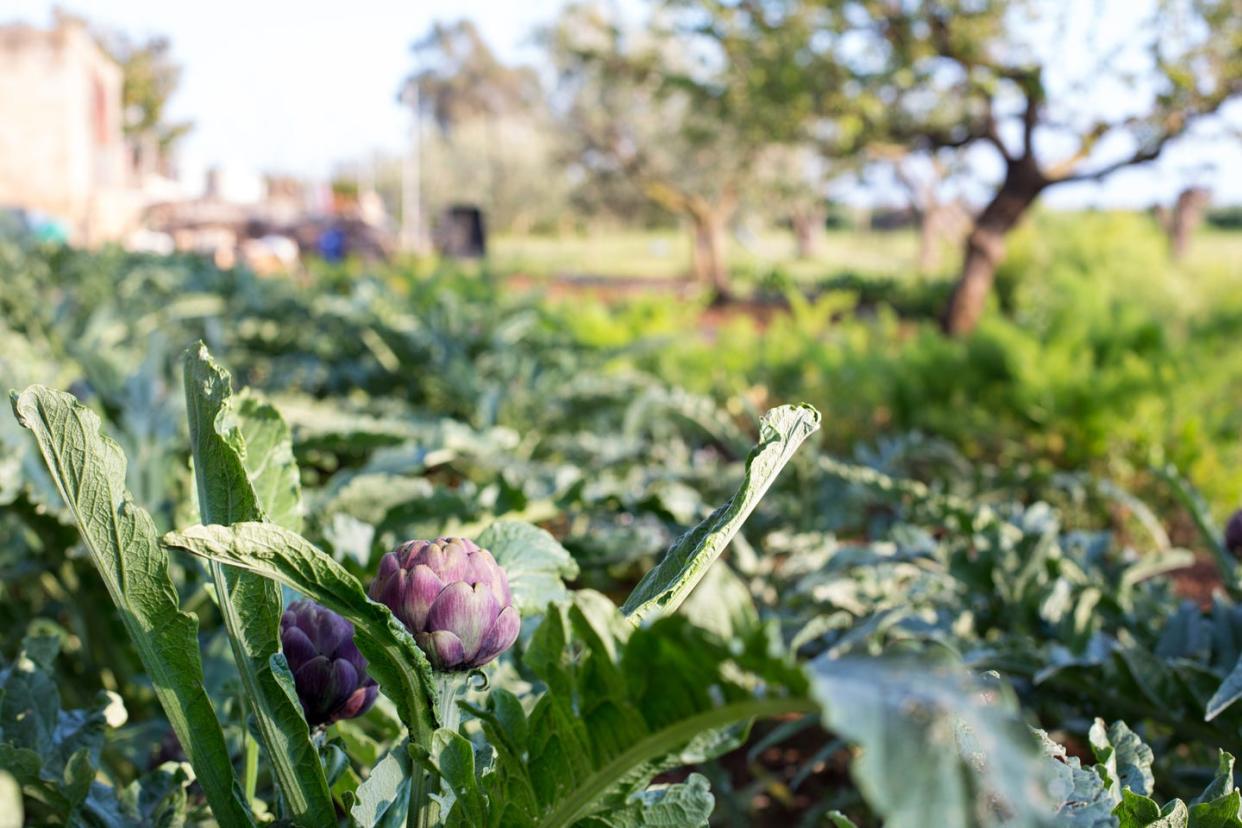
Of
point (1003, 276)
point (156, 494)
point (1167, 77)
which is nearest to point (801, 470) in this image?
point (156, 494)

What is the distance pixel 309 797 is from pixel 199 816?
18 cm

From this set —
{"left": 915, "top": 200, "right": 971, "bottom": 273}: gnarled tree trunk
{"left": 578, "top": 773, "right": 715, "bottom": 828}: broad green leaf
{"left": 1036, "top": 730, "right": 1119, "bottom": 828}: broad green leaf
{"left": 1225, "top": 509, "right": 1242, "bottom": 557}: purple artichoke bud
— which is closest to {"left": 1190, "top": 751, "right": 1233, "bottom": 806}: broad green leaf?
{"left": 1036, "top": 730, "right": 1119, "bottom": 828}: broad green leaf

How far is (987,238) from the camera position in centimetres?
998

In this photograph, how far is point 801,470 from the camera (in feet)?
6.23

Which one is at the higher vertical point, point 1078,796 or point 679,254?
point 1078,796

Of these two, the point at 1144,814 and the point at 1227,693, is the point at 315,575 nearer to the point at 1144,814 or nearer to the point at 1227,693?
the point at 1144,814

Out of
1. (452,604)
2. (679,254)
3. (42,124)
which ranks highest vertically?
(42,124)

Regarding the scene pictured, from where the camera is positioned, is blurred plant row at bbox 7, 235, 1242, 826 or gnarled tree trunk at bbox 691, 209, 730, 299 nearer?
blurred plant row at bbox 7, 235, 1242, 826

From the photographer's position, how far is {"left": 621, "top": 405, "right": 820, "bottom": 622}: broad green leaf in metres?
0.60

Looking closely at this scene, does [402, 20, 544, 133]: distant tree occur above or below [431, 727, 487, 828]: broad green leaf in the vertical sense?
above

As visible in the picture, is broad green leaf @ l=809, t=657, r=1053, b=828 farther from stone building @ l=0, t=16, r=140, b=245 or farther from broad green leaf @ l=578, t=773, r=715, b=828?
stone building @ l=0, t=16, r=140, b=245

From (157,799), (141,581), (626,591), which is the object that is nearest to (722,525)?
(141,581)

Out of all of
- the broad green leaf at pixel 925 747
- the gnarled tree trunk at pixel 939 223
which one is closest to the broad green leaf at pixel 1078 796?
the broad green leaf at pixel 925 747

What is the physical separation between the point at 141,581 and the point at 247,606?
2.3 inches
